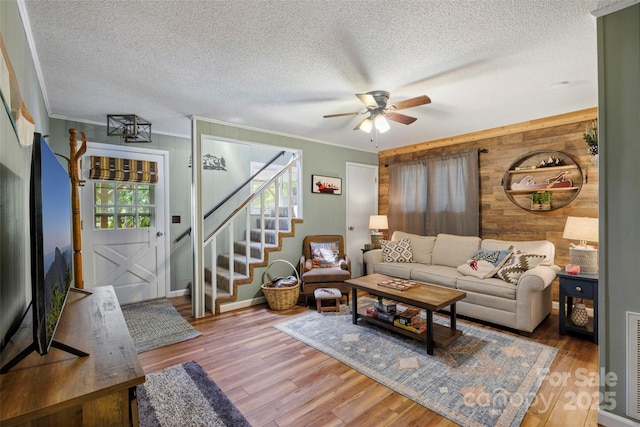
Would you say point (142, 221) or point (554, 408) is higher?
point (142, 221)

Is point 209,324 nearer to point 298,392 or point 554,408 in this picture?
point 298,392

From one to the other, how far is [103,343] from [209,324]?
7.18 feet

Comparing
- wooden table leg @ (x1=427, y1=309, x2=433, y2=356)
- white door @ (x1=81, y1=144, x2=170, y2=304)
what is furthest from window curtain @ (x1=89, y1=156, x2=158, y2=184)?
wooden table leg @ (x1=427, y1=309, x2=433, y2=356)

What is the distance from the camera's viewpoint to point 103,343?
137cm

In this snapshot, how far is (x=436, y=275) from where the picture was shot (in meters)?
3.77

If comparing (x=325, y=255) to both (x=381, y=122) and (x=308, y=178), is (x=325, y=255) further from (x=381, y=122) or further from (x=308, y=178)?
(x=381, y=122)

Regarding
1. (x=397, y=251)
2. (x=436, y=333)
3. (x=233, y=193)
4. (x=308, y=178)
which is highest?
(x=308, y=178)

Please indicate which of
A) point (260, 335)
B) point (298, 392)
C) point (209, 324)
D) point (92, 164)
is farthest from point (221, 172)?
point (298, 392)

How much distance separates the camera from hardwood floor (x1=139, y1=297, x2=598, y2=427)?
1893mm

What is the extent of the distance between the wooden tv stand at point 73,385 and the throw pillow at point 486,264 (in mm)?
3413

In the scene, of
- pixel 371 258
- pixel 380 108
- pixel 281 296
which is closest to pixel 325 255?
pixel 371 258

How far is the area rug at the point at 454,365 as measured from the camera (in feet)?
→ 6.49

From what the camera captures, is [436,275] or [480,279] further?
[436,275]

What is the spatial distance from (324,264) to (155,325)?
2.18 m
